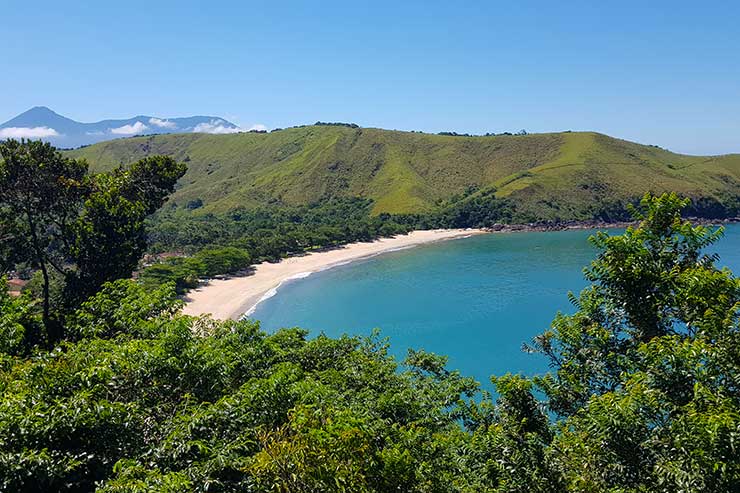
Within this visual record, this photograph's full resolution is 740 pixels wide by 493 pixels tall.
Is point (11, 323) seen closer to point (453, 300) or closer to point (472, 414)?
point (472, 414)

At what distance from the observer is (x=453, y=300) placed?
77688 mm

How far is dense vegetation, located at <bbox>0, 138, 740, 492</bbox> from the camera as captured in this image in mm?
8172

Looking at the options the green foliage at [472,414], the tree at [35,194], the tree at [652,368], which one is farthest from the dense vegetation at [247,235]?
the tree at [652,368]

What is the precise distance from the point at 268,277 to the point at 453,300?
38065 millimetres

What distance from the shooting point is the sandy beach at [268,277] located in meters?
70.4

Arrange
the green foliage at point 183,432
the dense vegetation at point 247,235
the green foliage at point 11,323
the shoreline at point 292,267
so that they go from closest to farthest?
1. the green foliage at point 183,432
2. the green foliage at point 11,323
3. the shoreline at point 292,267
4. the dense vegetation at point 247,235

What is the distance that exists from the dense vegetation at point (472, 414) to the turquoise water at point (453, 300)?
3630cm

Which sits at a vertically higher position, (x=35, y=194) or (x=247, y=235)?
(x=35, y=194)

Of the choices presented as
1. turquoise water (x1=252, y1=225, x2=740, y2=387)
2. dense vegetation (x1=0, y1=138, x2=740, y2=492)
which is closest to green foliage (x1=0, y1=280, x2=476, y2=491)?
dense vegetation (x1=0, y1=138, x2=740, y2=492)

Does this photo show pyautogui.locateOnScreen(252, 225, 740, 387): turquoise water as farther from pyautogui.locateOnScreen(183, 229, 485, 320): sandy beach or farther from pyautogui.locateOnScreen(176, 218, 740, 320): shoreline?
pyautogui.locateOnScreen(183, 229, 485, 320): sandy beach

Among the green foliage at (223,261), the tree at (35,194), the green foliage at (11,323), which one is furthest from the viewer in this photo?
the green foliage at (223,261)

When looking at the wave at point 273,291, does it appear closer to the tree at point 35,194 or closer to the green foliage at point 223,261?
the green foliage at point 223,261

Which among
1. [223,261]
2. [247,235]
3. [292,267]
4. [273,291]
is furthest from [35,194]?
[247,235]

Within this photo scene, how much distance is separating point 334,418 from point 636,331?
30.3ft
